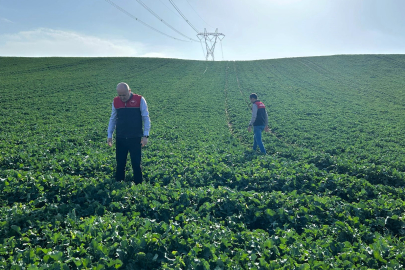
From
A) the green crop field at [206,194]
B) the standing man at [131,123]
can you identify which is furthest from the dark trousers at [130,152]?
the green crop field at [206,194]

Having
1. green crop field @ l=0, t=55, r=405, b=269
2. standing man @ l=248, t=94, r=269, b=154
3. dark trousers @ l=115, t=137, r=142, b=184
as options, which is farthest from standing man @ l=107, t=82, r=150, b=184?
standing man @ l=248, t=94, r=269, b=154

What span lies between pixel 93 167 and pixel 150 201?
3794 mm

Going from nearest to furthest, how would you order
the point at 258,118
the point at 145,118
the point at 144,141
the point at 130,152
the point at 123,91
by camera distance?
1. the point at 123,91
2. the point at 144,141
3. the point at 145,118
4. the point at 130,152
5. the point at 258,118

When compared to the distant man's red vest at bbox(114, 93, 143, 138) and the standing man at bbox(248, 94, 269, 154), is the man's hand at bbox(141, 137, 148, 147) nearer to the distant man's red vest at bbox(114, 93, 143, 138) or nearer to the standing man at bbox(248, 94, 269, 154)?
the distant man's red vest at bbox(114, 93, 143, 138)

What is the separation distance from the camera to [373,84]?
40.1 m

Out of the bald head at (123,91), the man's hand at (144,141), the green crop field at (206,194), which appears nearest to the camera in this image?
the green crop field at (206,194)

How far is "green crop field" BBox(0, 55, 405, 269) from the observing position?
13.3 ft

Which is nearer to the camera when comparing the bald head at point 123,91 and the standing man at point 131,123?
the bald head at point 123,91

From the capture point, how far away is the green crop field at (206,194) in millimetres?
4047

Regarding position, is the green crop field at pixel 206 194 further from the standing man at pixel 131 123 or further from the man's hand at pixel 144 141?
the man's hand at pixel 144 141

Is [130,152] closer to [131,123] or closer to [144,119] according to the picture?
[131,123]

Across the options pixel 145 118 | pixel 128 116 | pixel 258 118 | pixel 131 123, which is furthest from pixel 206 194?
pixel 258 118

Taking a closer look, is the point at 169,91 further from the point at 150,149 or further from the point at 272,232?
the point at 272,232

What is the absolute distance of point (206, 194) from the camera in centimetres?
653
